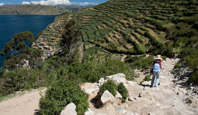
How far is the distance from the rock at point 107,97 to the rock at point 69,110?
4.21ft

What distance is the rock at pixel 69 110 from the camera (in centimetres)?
491

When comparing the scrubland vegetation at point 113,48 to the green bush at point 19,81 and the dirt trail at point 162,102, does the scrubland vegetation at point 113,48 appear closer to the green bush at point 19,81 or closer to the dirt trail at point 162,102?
the green bush at point 19,81

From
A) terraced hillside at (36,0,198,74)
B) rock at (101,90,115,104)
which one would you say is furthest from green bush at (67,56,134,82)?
terraced hillside at (36,0,198,74)

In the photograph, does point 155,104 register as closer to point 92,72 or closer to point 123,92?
point 123,92

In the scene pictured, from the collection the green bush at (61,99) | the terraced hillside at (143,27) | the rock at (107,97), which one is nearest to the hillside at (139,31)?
the terraced hillside at (143,27)

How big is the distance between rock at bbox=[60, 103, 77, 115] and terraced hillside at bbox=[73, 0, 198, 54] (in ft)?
54.0

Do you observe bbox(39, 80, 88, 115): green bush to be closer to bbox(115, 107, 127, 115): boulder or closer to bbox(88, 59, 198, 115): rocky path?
bbox(88, 59, 198, 115): rocky path

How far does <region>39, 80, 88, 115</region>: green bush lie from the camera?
5.25 meters

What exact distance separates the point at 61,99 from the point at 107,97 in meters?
1.89

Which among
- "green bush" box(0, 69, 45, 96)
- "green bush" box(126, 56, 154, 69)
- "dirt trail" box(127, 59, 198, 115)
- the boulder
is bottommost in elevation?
"green bush" box(0, 69, 45, 96)

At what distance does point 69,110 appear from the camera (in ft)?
16.6

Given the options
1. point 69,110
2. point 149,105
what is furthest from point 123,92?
point 69,110

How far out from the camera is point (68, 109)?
5.11 m

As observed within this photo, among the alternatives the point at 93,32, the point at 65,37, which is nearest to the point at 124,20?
the point at 93,32
